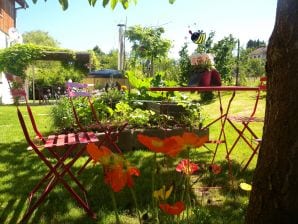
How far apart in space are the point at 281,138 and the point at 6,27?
924 inches

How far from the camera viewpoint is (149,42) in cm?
1966

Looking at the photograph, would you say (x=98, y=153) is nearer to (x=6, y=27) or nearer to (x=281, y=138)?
(x=281, y=138)

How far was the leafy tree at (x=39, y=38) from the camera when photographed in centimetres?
6253

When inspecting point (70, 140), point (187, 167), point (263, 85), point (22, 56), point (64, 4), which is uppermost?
point (64, 4)

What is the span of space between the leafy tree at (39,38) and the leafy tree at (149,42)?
43.7m

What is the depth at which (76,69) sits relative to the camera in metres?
23.3

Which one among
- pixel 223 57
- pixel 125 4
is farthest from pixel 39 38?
pixel 125 4

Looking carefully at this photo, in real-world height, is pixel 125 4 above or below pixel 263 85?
above

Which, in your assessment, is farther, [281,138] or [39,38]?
[39,38]

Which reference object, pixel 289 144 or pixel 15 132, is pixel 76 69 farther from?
pixel 289 144

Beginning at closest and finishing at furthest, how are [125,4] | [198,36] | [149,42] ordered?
[198,36]
[125,4]
[149,42]

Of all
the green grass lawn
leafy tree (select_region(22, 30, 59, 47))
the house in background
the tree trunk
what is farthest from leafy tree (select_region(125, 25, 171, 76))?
leafy tree (select_region(22, 30, 59, 47))

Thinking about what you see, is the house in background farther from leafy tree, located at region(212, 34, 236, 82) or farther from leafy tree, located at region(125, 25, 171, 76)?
leafy tree, located at region(212, 34, 236, 82)

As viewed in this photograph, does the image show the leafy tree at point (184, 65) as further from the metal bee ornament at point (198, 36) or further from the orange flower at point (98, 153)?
the orange flower at point (98, 153)
